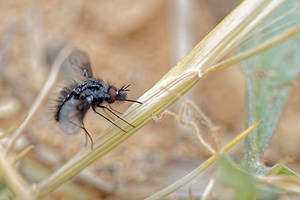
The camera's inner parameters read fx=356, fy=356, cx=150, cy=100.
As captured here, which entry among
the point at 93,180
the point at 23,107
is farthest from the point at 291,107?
the point at 23,107

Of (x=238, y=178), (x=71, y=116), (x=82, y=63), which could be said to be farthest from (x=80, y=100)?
(x=238, y=178)

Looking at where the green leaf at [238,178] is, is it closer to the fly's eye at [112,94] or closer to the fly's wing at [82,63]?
the fly's eye at [112,94]

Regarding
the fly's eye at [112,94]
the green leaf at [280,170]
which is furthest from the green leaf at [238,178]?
the fly's eye at [112,94]

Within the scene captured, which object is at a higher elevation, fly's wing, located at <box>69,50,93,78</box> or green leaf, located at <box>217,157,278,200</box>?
fly's wing, located at <box>69,50,93,78</box>

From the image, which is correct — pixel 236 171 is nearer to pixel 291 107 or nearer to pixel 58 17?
pixel 291 107

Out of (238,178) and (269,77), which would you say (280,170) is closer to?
(238,178)

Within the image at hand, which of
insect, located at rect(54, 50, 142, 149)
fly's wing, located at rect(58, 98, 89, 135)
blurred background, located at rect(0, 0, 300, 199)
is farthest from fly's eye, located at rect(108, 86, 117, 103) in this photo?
blurred background, located at rect(0, 0, 300, 199)

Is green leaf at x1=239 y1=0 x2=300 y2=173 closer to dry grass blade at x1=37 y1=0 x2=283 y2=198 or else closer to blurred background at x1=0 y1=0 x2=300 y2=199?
dry grass blade at x1=37 y1=0 x2=283 y2=198
